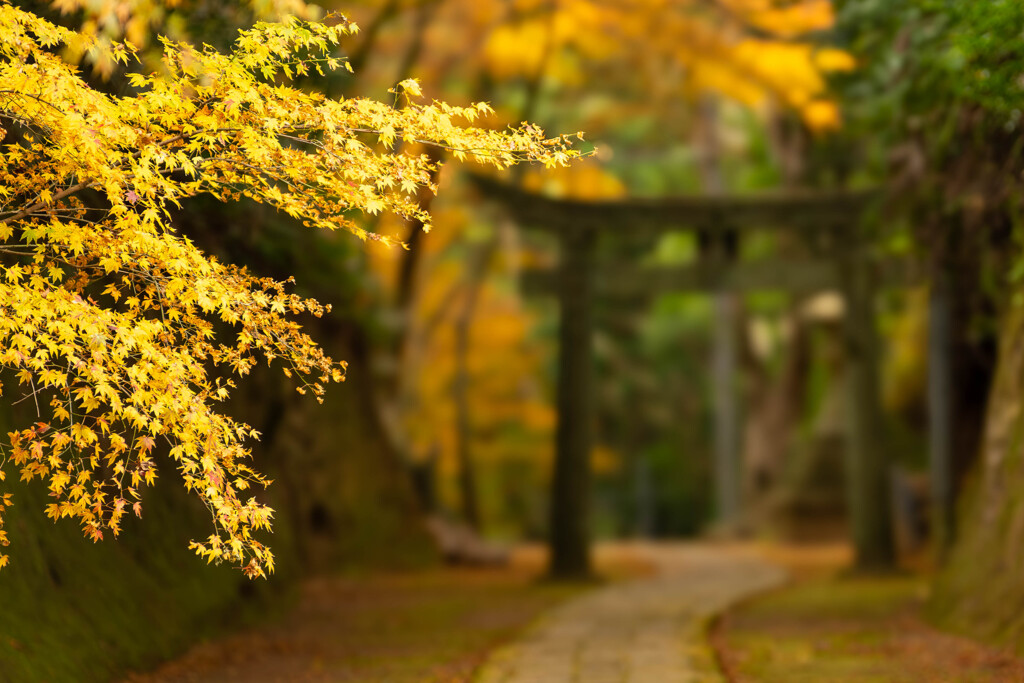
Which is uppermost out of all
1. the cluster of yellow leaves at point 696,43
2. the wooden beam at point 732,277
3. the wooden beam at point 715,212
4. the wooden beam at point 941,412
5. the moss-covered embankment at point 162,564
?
the cluster of yellow leaves at point 696,43

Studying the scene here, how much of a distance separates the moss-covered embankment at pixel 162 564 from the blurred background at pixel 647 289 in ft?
0.12

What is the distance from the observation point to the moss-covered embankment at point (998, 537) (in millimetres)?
8797

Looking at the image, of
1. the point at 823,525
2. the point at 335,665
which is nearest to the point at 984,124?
the point at 335,665

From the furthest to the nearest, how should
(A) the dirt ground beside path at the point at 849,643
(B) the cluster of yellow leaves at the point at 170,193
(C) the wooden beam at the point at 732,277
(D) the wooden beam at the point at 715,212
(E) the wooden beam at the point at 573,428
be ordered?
(C) the wooden beam at the point at 732,277, (D) the wooden beam at the point at 715,212, (E) the wooden beam at the point at 573,428, (A) the dirt ground beside path at the point at 849,643, (B) the cluster of yellow leaves at the point at 170,193

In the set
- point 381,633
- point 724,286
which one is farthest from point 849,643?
point 724,286

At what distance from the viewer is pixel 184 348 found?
5.27 meters

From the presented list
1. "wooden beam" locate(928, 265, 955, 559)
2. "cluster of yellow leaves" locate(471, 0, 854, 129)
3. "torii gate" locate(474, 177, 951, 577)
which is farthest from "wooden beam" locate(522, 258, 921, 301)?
"cluster of yellow leaves" locate(471, 0, 854, 129)

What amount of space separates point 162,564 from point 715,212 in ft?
32.3

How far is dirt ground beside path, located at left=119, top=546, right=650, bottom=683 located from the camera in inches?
313

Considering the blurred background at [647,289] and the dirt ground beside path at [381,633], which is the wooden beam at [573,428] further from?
the dirt ground beside path at [381,633]

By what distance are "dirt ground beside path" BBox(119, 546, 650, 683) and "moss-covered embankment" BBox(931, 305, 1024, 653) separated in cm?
390

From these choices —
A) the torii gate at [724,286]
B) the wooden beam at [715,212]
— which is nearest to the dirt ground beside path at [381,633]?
the torii gate at [724,286]

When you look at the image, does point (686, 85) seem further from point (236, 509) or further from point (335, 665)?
point (236, 509)

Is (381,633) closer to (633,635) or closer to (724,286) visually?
(633,635)
